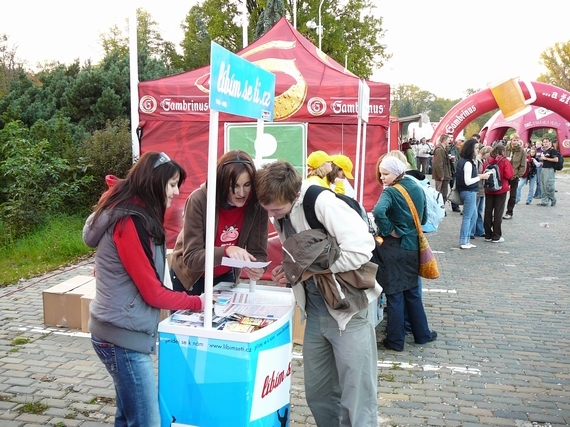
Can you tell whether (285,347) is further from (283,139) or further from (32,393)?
(283,139)

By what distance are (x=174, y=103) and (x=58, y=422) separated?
4622mm

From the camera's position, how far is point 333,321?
2.81 metres

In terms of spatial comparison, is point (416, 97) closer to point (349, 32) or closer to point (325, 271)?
point (349, 32)

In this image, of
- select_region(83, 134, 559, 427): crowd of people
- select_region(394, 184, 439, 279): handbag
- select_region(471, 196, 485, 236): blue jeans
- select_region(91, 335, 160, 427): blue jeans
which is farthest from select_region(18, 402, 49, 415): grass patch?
select_region(471, 196, 485, 236): blue jeans

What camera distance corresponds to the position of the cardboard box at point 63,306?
5543mm

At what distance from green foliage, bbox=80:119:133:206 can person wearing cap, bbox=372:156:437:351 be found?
7478 millimetres

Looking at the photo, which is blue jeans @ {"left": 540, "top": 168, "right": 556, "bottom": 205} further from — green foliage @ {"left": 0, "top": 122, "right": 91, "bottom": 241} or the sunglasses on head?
the sunglasses on head

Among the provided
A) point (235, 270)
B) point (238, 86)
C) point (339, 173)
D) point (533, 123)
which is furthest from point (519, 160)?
point (533, 123)

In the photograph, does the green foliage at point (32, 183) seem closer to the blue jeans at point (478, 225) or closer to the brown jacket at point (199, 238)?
the brown jacket at point (199, 238)

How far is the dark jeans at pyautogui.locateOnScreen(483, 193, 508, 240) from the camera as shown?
10.1 metres

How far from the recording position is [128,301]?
8.14ft

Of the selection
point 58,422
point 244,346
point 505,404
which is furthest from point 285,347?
point 505,404

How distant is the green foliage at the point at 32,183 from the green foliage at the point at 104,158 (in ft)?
0.82

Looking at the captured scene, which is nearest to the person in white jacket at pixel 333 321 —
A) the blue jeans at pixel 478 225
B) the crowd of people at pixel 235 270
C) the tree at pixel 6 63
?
the crowd of people at pixel 235 270
